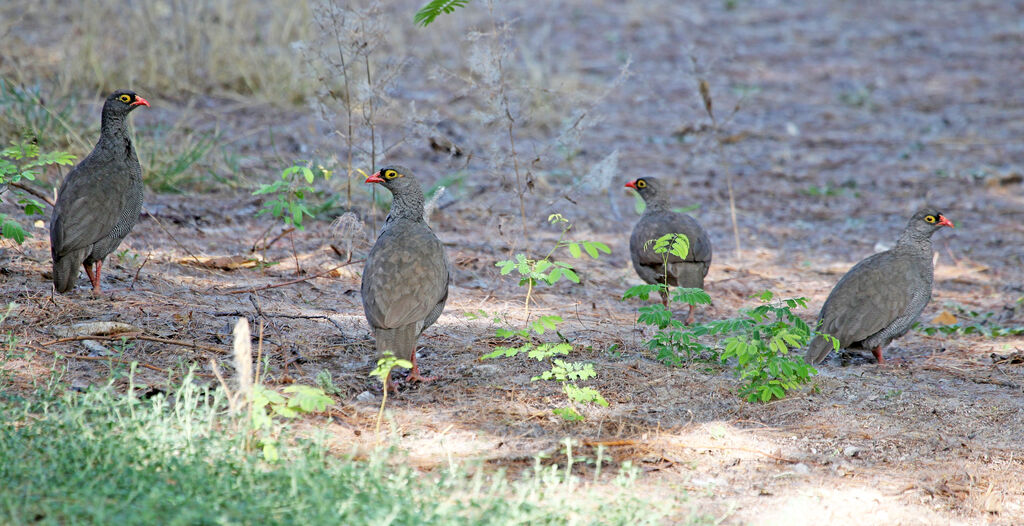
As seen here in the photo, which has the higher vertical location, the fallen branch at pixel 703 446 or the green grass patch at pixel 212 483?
the green grass patch at pixel 212 483

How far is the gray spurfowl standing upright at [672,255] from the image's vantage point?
7.85 meters

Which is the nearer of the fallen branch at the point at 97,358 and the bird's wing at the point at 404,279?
the fallen branch at the point at 97,358

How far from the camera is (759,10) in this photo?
22281 mm

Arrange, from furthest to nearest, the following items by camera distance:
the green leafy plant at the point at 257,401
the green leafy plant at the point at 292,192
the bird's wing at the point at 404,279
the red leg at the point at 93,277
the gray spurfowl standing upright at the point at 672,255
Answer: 1. the gray spurfowl standing upright at the point at 672,255
2. the green leafy plant at the point at 292,192
3. the red leg at the point at 93,277
4. the bird's wing at the point at 404,279
5. the green leafy plant at the point at 257,401

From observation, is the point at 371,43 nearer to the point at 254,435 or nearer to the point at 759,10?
the point at 254,435

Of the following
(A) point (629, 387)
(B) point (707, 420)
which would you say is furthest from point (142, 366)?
(B) point (707, 420)

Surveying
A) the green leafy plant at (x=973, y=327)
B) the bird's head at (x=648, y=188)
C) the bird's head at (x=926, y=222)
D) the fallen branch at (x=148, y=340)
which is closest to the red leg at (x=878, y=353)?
the green leafy plant at (x=973, y=327)

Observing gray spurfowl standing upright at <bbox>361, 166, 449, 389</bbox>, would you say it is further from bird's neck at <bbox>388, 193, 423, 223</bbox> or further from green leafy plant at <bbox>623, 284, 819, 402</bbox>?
green leafy plant at <bbox>623, 284, 819, 402</bbox>

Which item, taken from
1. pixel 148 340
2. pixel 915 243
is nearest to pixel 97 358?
pixel 148 340

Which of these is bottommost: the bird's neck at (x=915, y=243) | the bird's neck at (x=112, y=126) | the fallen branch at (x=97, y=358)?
the fallen branch at (x=97, y=358)

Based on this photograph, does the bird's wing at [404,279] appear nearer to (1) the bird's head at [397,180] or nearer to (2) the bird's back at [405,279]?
(2) the bird's back at [405,279]

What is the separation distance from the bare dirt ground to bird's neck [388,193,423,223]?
87 centimetres

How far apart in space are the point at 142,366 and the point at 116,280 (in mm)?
2089

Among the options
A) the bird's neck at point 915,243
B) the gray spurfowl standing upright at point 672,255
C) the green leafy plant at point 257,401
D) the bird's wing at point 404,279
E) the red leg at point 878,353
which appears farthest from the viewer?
the gray spurfowl standing upright at point 672,255
